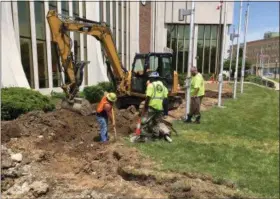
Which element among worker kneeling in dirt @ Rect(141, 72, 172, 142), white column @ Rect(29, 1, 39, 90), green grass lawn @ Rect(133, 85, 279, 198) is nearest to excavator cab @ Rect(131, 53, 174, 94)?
green grass lawn @ Rect(133, 85, 279, 198)

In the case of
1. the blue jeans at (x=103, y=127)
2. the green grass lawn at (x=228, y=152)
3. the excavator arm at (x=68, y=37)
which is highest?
the excavator arm at (x=68, y=37)

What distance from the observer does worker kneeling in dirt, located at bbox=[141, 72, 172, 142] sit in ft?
26.1

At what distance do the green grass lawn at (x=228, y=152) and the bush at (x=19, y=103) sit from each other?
4.63 metres

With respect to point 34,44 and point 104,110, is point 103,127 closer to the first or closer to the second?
point 104,110

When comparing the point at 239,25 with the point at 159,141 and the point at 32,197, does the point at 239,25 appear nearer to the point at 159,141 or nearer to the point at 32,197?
the point at 159,141

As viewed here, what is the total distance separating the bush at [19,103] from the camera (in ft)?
32.9

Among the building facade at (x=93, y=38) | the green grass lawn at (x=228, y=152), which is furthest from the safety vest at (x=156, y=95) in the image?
the building facade at (x=93, y=38)

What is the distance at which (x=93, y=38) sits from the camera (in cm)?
2281

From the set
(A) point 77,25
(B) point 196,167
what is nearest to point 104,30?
(A) point 77,25

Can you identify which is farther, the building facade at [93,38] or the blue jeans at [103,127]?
the building facade at [93,38]

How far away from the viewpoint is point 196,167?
6.64m

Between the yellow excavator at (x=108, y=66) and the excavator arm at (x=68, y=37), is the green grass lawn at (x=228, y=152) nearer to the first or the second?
the yellow excavator at (x=108, y=66)

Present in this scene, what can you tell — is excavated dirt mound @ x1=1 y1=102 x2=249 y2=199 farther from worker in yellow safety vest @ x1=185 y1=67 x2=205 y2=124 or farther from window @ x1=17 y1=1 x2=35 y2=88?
window @ x1=17 y1=1 x2=35 y2=88

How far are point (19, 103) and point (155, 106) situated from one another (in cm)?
494
